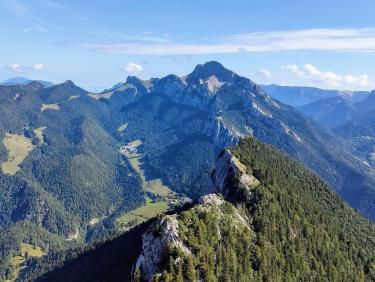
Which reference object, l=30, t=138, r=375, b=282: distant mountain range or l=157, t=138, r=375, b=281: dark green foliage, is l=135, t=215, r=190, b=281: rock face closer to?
l=30, t=138, r=375, b=282: distant mountain range

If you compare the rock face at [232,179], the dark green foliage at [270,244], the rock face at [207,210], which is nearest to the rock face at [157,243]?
the rock face at [207,210]

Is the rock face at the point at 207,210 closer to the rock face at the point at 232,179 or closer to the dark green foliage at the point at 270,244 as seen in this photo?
the rock face at the point at 232,179

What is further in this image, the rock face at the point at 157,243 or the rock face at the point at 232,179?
the rock face at the point at 232,179

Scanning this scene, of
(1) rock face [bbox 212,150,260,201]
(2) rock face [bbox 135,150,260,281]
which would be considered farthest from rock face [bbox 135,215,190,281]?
(1) rock face [bbox 212,150,260,201]

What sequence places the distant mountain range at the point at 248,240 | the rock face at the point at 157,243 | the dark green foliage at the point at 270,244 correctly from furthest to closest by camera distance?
the dark green foliage at the point at 270,244 < the distant mountain range at the point at 248,240 < the rock face at the point at 157,243

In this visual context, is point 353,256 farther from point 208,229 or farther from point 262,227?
point 208,229

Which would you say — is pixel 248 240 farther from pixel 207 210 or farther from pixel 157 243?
pixel 157 243

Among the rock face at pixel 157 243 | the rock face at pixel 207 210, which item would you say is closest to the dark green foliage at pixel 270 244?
the rock face at pixel 207 210

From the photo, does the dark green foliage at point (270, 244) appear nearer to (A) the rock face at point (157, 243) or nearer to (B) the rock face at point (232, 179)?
(A) the rock face at point (157, 243)

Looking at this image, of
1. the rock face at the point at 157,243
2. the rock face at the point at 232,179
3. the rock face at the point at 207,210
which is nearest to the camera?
the rock face at the point at 157,243
